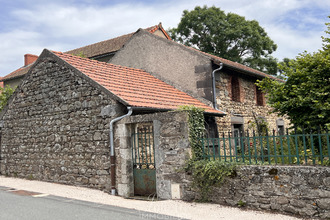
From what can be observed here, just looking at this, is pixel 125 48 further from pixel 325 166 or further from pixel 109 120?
pixel 325 166

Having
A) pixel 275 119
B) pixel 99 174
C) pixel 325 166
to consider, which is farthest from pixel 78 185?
pixel 275 119

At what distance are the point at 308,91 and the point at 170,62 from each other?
19.4 feet

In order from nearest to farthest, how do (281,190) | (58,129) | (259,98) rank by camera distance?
(281,190) < (58,129) < (259,98)

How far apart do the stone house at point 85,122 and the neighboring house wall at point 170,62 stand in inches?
17.1

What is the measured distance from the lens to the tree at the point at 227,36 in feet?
83.4

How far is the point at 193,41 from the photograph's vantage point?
2641cm

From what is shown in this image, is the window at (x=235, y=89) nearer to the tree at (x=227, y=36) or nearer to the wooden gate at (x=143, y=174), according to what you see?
the wooden gate at (x=143, y=174)

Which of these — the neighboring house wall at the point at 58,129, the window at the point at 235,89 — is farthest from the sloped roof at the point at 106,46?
the neighboring house wall at the point at 58,129

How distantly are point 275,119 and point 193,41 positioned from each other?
13498mm

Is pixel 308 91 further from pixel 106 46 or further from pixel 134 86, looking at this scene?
pixel 106 46

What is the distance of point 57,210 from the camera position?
19.9 feet

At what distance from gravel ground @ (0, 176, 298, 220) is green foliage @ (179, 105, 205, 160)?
106cm

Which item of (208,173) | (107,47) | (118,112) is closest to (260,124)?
(118,112)

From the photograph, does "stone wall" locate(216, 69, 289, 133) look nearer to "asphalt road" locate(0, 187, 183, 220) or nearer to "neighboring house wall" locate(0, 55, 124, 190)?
"neighboring house wall" locate(0, 55, 124, 190)
